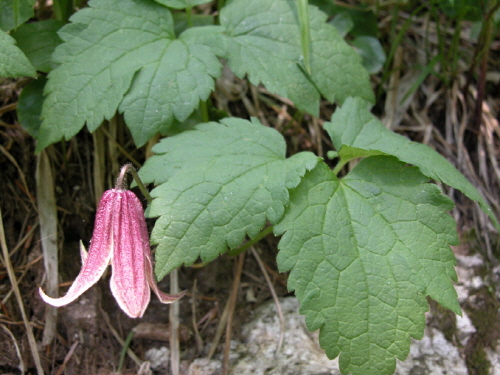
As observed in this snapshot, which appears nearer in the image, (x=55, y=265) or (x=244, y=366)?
(x=244, y=366)

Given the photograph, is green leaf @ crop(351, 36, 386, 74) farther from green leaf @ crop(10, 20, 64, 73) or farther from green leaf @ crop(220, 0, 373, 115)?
green leaf @ crop(10, 20, 64, 73)

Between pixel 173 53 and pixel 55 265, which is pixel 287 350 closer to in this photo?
pixel 55 265

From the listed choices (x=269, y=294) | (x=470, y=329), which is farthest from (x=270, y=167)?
(x=470, y=329)

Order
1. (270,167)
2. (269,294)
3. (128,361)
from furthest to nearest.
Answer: (269,294)
(128,361)
(270,167)

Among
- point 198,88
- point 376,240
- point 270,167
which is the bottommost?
point 376,240

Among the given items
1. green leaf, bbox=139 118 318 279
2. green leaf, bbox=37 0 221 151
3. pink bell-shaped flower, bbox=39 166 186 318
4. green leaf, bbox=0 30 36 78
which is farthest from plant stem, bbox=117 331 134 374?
green leaf, bbox=0 30 36 78
